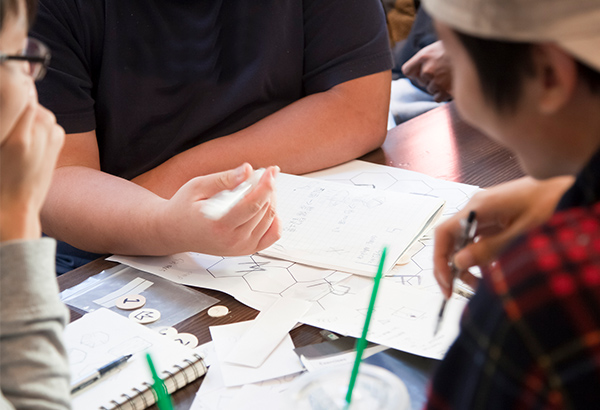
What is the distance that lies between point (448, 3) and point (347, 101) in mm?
788

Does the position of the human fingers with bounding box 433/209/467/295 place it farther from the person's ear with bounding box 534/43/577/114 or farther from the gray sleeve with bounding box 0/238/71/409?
the gray sleeve with bounding box 0/238/71/409

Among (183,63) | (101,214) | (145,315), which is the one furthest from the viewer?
(183,63)

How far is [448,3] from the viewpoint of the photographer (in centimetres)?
38

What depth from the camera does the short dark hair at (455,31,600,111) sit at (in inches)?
15.0

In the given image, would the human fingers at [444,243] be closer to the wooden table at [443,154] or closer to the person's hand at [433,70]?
the wooden table at [443,154]

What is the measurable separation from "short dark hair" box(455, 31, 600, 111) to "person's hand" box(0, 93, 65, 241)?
359 mm

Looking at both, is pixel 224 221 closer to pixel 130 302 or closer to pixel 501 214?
pixel 130 302

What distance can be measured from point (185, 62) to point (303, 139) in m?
0.25

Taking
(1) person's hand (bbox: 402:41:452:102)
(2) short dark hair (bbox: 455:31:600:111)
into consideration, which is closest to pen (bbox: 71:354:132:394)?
(2) short dark hair (bbox: 455:31:600:111)

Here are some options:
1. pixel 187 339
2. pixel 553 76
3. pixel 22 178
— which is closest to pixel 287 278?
pixel 187 339

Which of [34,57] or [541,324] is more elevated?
[34,57]

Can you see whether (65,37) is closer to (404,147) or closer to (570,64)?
(404,147)

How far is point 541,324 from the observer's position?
12.7 inches

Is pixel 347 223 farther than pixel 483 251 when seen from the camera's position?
Yes
